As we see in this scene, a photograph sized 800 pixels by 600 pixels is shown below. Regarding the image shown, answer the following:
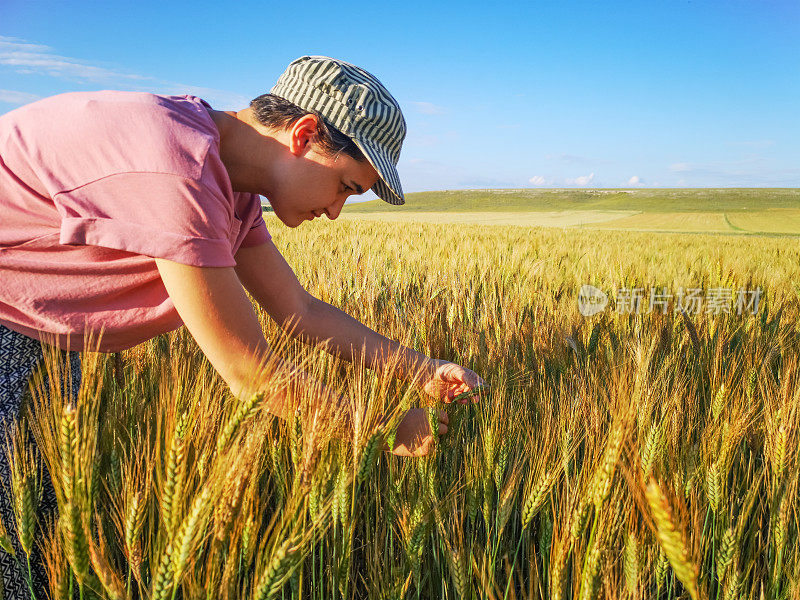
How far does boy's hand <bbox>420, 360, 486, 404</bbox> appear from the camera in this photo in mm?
1342

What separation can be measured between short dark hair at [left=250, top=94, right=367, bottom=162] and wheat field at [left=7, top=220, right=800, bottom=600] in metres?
0.41

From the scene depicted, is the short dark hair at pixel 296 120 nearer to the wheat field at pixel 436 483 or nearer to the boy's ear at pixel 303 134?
the boy's ear at pixel 303 134

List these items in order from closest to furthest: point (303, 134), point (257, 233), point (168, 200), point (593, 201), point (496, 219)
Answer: point (168, 200), point (303, 134), point (257, 233), point (496, 219), point (593, 201)

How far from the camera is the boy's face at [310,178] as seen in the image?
1.15 m

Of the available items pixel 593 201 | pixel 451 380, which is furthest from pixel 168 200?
pixel 593 201

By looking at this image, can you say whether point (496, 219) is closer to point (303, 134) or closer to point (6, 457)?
point (303, 134)

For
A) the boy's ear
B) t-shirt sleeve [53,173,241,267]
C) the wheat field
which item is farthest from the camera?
the boy's ear

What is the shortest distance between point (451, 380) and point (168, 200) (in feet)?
2.61

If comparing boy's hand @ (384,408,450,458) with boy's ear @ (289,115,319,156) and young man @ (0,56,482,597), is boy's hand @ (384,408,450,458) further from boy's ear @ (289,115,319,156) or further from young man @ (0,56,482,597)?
boy's ear @ (289,115,319,156)

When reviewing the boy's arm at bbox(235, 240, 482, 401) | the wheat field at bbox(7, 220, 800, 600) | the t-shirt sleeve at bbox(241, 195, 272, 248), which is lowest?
the wheat field at bbox(7, 220, 800, 600)

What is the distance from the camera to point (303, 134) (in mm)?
1140

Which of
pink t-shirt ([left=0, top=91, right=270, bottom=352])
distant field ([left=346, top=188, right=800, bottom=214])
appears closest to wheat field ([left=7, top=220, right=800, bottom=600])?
pink t-shirt ([left=0, top=91, right=270, bottom=352])

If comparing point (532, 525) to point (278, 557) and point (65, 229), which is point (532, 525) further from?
point (65, 229)

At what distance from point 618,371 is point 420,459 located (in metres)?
0.78
